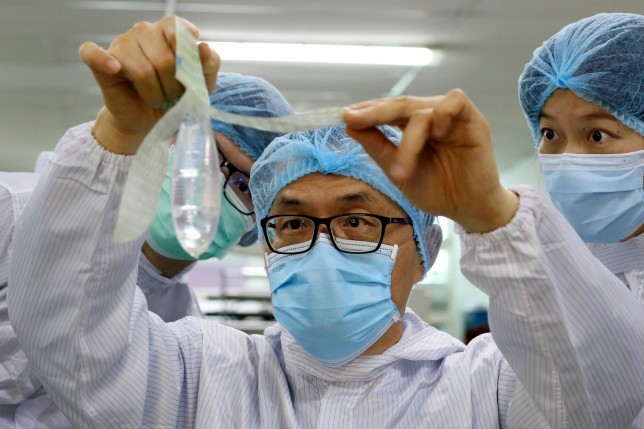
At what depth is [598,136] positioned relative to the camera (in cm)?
170

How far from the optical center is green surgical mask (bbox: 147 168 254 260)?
180 centimetres

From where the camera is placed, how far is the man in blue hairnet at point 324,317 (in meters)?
1.13

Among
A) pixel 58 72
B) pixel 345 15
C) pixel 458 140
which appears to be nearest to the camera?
pixel 458 140

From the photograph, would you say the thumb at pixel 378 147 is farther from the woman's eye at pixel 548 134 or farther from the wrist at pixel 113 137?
the woman's eye at pixel 548 134

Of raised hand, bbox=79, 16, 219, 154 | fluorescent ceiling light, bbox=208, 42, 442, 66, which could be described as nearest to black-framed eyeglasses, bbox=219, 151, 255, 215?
raised hand, bbox=79, 16, 219, 154

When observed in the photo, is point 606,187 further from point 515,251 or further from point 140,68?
point 140,68

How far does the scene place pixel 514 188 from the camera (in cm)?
119

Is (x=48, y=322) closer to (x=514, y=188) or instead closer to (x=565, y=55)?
(x=514, y=188)

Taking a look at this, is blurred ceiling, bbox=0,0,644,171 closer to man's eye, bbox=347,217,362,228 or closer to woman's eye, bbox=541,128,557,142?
woman's eye, bbox=541,128,557,142

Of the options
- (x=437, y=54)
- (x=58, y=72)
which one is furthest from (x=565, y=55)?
(x=58, y=72)

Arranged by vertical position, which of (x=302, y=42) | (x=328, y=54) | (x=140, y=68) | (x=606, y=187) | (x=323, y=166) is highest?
(x=140, y=68)

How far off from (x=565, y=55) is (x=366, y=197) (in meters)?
0.61

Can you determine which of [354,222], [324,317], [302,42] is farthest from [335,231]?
[302,42]

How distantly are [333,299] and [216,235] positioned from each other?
63cm
